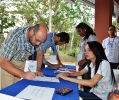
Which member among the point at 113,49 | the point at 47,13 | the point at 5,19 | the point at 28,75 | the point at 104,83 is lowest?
the point at 104,83

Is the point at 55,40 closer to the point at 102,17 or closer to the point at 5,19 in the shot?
the point at 102,17

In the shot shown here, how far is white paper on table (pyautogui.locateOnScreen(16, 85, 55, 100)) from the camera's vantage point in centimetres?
132

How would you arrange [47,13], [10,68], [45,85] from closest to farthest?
1. [45,85]
2. [10,68]
3. [47,13]

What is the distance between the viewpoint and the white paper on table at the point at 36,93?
1.32 metres

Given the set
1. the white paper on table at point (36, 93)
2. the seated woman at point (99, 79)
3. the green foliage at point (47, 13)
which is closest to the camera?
the white paper on table at point (36, 93)

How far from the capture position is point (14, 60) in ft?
7.04

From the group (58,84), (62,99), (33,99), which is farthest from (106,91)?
(33,99)

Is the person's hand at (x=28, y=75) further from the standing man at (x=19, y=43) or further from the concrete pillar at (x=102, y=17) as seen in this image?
the concrete pillar at (x=102, y=17)

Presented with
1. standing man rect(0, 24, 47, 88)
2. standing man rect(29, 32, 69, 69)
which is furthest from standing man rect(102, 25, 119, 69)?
standing man rect(0, 24, 47, 88)

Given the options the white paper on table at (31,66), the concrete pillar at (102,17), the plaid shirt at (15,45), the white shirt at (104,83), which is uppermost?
the concrete pillar at (102,17)

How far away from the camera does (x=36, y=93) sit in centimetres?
140

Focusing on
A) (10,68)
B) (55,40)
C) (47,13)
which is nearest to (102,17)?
(55,40)

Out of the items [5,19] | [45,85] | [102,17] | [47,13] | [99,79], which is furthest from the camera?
[47,13]

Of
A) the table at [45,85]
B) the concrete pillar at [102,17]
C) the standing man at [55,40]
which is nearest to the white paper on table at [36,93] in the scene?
the table at [45,85]
